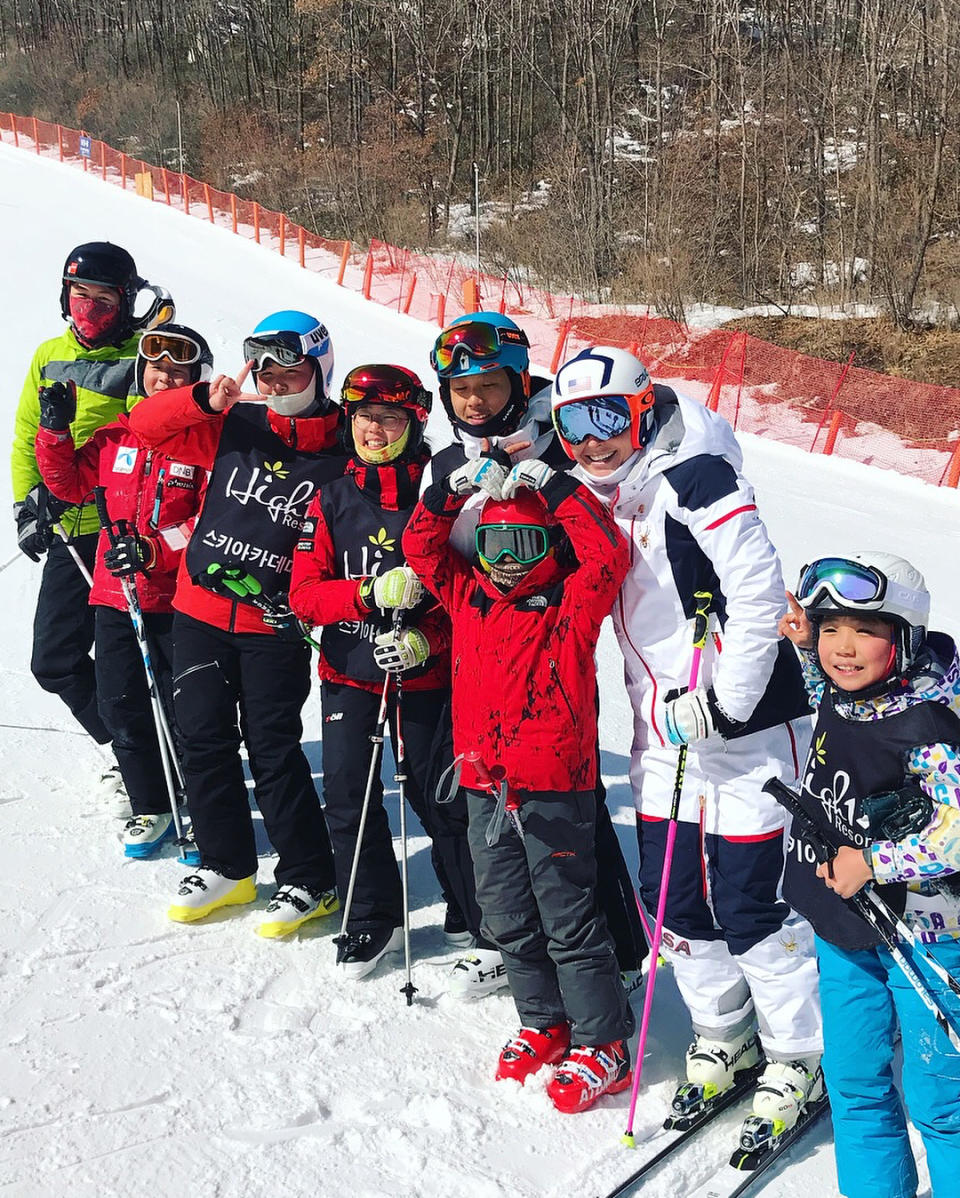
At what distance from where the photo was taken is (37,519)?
4.52 metres

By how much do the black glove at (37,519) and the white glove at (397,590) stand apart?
1943 mm

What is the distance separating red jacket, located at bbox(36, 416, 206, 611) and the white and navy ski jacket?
1.81 metres

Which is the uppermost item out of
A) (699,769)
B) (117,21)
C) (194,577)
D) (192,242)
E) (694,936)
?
(117,21)

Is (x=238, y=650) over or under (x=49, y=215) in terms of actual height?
under

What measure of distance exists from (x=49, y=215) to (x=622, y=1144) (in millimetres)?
22819

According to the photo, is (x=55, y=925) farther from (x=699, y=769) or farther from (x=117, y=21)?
(x=117, y=21)

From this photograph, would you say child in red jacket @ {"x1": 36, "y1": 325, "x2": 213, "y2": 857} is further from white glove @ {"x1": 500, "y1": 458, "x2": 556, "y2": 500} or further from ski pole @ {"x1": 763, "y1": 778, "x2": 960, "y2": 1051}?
ski pole @ {"x1": 763, "y1": 778, "x2": 960, "y2": 1051}

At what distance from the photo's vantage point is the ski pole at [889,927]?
2.30m

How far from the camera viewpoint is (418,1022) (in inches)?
133

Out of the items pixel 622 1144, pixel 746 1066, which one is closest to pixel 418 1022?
pixel 622 1144

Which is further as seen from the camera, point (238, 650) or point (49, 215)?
point (49, 215)

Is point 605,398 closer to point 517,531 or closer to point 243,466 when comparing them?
point 517,531

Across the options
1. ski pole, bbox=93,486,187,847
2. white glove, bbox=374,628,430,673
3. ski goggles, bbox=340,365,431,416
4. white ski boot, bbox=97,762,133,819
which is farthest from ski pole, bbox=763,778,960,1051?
white ski boot, bbox=97,762,133,819

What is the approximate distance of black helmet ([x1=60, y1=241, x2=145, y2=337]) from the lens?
4.38 metres
